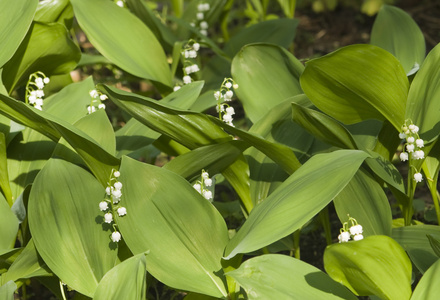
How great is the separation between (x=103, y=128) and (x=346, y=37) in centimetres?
238

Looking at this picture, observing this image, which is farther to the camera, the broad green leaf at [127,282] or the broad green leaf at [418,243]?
the broad green leaf at [418,243]

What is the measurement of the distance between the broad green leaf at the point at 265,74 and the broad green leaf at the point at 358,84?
280 mm

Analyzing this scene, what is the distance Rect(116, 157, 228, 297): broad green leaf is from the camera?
1524 millimetres

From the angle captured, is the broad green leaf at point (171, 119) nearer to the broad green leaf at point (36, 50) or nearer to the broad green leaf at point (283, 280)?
the broad green leaf at point (283, 280)

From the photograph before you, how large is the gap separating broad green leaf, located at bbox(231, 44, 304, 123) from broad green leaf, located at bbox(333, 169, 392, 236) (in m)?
0.42

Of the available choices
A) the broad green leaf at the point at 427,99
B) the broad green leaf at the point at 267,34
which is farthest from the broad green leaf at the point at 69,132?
the broad green leaf at the point at 267,34

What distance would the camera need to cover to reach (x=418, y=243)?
1632 millimetres

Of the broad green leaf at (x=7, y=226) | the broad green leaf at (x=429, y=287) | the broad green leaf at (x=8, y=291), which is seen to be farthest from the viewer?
the broad green leaf at (x=7, y=226)

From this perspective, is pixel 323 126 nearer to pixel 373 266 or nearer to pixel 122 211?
pixel 373 266

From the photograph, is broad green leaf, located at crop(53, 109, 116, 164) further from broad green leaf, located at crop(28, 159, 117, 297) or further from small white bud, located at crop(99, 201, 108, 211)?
small white bud, located at crop(99, 201, 108, 211)

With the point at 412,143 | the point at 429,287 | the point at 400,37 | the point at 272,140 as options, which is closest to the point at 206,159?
the point at 272,140

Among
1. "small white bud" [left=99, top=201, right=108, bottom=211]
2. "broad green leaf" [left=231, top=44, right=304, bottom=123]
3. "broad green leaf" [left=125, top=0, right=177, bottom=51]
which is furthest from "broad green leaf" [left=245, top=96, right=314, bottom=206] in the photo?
"broad green leaf" [left=125, top=0, right=177, bottom=51]

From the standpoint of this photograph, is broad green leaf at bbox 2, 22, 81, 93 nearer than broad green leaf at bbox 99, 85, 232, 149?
No

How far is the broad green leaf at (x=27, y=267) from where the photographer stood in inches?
63.6
